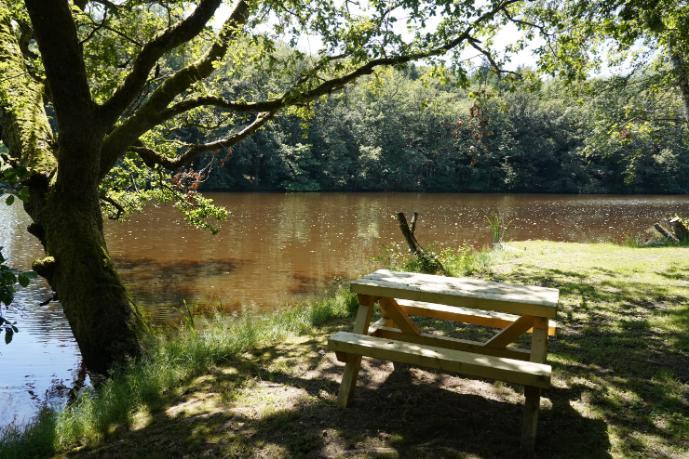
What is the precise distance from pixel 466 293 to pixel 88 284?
152 inches

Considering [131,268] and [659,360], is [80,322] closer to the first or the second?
[659,360]

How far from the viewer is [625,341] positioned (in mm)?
4988

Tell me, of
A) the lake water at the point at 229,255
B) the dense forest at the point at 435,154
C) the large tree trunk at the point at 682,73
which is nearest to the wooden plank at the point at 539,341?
the lake water at the point at 229,255

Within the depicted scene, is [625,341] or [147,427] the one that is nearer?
[147,427]

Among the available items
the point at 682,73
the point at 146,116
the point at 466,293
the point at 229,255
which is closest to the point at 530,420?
the point at 466,293

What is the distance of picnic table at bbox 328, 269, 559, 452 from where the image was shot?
310 centimetres

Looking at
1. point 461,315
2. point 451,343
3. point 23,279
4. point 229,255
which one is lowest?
point 229,255

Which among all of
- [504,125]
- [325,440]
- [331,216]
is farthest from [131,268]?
[504,125]

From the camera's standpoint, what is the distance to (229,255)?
1620 centimetres

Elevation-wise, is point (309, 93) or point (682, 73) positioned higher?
point (682, 73)

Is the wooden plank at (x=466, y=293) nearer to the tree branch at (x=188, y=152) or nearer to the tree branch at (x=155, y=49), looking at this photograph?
the tree branch at (x=155, y=49)

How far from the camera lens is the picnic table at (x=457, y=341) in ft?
10.2

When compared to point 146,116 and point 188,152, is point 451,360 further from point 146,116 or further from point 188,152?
point 188,152

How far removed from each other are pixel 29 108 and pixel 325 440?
6.01 meters
